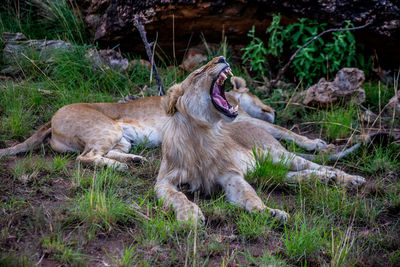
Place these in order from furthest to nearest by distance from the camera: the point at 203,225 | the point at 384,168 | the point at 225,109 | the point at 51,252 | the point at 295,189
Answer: the point at 384,168, the point at 295,189, the point at 225,109, the point at 203,225, the point at 51,252

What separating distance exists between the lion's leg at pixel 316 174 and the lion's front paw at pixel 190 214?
1132 millimetres

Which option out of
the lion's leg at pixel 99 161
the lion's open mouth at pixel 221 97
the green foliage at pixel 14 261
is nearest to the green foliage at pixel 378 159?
the lion's open mouth at pixel 221 97

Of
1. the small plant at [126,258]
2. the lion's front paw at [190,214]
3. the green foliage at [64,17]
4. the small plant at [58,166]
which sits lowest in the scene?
the small plant at [58,166]

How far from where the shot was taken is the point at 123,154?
4820 millimetres

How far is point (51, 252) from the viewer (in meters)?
2.75

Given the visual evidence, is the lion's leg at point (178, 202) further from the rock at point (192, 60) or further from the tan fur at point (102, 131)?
the rock at point (192, 60)

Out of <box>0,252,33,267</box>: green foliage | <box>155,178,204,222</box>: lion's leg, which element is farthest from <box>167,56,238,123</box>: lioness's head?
<box>0,252,33,267</box>: green foliage

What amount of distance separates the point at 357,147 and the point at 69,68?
13.4 feet

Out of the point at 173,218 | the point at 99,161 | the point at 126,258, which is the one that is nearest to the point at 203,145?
the point at 173,218

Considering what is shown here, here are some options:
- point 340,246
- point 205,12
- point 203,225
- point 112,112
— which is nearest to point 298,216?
point 340,246

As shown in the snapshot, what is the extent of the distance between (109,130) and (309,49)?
3158 millimetres

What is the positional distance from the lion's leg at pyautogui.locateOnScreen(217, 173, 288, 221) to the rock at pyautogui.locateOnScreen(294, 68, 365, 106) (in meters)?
2.65

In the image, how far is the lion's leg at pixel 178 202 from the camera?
319 cm

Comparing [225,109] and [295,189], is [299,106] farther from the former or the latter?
[225,109]
